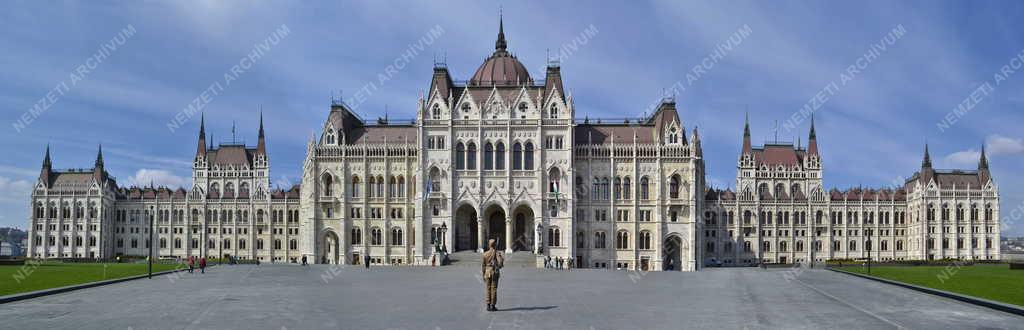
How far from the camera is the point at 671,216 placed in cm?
8212

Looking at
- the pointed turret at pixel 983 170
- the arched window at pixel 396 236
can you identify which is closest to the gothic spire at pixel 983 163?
the pointed turret at pixel 983 170

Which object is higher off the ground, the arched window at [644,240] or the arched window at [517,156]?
the arched window at [517,156]

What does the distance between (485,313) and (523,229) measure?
59672mm

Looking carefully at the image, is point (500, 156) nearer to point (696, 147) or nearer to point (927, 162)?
point (696, 147)

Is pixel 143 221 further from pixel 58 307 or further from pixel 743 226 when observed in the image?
pixel 58 307

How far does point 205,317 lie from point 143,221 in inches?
4486

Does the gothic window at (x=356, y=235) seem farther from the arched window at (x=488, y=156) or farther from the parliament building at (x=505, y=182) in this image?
the arched window at (x=488, y=156)

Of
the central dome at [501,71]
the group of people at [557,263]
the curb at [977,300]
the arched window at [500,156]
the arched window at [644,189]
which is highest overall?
the central dome at [501,71]

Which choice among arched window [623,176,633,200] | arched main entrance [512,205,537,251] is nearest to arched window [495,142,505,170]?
arched main entrance [512,205,537,251]

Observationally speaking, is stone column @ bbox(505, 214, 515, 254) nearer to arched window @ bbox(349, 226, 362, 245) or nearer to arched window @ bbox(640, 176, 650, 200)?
arched window @ bbox(640, 176, 650, 200)

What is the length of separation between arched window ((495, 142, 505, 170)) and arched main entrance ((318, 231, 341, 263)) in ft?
60.0

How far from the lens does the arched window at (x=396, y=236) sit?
82.0 metres

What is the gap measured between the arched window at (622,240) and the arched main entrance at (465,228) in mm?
14435

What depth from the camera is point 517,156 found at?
262ft
